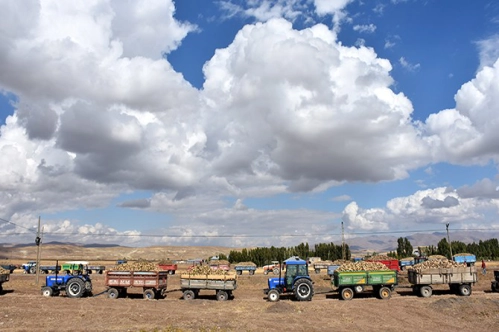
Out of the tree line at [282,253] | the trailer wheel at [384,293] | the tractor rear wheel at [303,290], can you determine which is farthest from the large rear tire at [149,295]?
the tree line at [282,253]

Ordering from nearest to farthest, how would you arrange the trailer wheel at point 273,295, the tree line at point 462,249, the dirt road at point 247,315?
the dirt road at point 247,315
the trailer wheel at point 273,295
the tree line at point 462,249

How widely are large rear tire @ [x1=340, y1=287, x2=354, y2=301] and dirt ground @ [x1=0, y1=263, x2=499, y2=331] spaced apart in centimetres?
74

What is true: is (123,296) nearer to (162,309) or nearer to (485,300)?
(162,309)

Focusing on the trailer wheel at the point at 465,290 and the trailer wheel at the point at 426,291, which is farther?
the trailer wheel at the point at 465,290

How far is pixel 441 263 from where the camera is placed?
107ft

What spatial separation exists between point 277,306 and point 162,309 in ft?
23.9

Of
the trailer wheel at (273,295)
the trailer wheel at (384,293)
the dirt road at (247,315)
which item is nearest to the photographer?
the dirt road at (247,315)

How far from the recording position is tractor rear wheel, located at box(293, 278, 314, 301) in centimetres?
3020

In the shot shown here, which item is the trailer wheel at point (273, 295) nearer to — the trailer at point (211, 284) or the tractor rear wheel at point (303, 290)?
the tractor rear wheel at point (303, 290)

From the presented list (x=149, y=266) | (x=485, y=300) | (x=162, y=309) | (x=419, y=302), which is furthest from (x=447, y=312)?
(x=149, y=266)

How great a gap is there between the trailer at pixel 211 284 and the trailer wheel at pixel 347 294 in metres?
8.19

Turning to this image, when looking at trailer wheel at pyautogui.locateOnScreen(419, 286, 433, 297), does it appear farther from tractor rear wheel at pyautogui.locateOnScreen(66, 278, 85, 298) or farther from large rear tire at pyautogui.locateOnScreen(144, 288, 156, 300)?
tractor rear wheel at pyautogui.locateOnScreen(66, 278, 85, 298)

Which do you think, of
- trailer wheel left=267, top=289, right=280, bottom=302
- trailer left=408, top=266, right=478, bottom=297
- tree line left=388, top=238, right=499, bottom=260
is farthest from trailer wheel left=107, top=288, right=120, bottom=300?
tree line left=388, top=238, right=499, bottom=260

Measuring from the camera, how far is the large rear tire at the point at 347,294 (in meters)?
31.4
